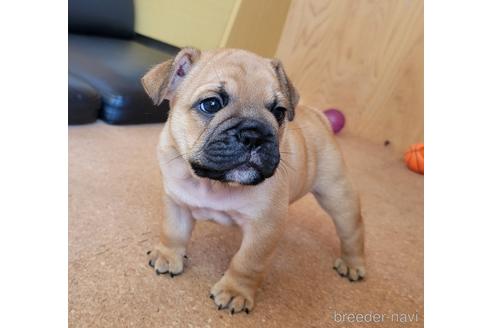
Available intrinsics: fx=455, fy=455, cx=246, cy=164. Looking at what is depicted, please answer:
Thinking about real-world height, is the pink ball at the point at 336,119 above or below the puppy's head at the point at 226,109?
below

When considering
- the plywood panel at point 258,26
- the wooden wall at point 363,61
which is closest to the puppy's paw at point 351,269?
the plywood panel at point 258,26

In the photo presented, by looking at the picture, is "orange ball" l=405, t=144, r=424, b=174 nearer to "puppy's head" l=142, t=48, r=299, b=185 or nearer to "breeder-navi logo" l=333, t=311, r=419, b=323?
"breeder-navi logo" l=333, t=311, r=419, b=323

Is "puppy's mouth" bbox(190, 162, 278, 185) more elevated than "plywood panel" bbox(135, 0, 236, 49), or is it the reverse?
"puppy's mouth" bbox(190, 162, 278, 185)

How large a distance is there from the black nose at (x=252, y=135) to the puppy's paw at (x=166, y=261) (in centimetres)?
64

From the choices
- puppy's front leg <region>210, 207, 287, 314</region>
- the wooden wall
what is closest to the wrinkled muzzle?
puppy's front leg <region>210, 207, 287, 314</region>

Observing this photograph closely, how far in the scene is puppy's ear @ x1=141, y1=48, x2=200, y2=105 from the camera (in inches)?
65.5

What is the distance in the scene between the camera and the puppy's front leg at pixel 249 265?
64.1 inches

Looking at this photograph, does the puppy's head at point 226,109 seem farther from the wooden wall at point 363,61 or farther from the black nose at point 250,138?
the wooden wall at point 363,61

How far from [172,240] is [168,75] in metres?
0.65

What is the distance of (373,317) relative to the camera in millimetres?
1793

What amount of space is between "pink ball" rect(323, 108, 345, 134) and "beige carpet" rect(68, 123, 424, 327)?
1781mm

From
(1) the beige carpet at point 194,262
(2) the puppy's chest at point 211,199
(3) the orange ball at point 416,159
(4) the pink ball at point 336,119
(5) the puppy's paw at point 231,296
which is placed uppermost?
(2) the puppy's chest at point 211,199
